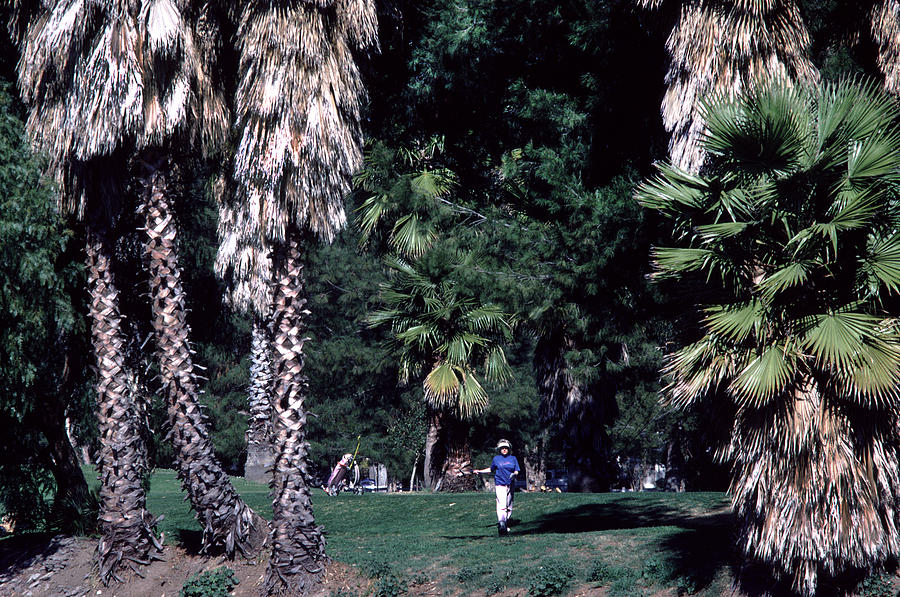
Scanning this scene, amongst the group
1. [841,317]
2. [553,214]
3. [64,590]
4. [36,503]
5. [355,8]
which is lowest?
[64,590]

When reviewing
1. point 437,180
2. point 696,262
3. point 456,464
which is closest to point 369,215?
point 437,180

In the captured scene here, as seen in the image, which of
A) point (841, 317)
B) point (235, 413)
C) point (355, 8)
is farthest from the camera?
point (235, 413)

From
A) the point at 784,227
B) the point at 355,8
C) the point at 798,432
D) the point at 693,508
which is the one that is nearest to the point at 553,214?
the point at 355,8

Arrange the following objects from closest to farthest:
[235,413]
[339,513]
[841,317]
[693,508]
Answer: [841,317], [693,508], [339,513], [235,413]

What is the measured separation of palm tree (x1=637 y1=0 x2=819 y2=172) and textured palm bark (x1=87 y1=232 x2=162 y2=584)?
739cm

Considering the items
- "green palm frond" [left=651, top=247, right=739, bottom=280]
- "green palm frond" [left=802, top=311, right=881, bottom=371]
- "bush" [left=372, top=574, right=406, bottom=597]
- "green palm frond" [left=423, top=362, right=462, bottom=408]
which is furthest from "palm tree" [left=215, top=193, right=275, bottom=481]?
"green palm frond" [left=802, top=311, right=881, bottom=371]

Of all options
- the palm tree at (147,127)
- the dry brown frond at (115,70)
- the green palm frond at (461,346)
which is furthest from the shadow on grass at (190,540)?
the green palm frond at (461,346)

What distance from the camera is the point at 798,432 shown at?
24.1 ft

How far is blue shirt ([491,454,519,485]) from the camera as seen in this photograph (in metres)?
12.8

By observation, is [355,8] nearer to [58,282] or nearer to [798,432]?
[58,282]

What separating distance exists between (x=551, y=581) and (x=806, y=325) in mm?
3912

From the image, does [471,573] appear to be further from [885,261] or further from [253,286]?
[253,286]

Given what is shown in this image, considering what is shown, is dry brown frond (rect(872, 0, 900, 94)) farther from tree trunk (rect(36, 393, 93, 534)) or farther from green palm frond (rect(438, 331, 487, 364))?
tree trunk (rect(36, 393, 93, 534))

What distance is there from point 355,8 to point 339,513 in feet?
33.1
